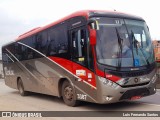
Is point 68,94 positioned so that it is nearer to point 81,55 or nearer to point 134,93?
point 81,55

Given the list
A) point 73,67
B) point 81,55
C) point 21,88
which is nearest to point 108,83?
point 81,55

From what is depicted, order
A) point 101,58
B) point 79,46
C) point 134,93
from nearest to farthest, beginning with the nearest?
point 101,58
point 134,93
point 79,46

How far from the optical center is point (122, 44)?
33.1ft

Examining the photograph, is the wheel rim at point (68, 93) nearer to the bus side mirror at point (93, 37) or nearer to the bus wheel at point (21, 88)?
the bus side mirror at point (93, 37)

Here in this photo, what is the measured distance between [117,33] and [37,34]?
5605mm

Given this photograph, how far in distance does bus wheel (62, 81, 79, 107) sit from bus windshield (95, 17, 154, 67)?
2225 millimetres

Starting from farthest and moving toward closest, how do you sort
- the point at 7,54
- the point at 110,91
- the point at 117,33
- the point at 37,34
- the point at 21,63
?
the point at 7,54 → the point at 21,63 → the point at 37,34 → the point at 117,33 → the point at 110,91

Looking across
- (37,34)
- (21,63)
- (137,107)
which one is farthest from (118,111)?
(21,63)

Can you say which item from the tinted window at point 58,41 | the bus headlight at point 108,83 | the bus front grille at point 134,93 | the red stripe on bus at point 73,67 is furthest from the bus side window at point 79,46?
the bus front grille at point 134,93

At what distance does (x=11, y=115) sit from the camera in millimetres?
10516

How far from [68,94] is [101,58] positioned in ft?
8.43

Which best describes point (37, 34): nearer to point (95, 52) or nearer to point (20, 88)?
point (20, 88)

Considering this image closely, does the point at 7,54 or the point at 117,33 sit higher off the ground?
the point at 117,33

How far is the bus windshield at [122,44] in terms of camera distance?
9.81m
